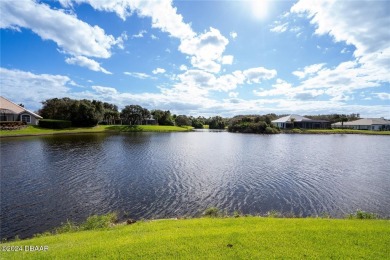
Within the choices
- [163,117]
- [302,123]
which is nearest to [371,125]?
[302,123]

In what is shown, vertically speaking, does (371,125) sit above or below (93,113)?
below

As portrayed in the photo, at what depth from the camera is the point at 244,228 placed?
7.56m

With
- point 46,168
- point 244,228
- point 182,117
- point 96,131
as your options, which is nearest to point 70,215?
point 244,228

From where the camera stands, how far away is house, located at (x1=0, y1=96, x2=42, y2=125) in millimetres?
60441

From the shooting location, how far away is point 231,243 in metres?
6.34

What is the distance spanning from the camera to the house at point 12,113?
198ft

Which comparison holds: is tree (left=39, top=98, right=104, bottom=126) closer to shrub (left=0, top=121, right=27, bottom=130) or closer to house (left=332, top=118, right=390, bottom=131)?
shrub (left=0, top=121, right=27, bottom=130)

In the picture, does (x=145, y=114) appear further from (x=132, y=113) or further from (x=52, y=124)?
(x=52, y=124)

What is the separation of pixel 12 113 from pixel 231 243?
76.5 m

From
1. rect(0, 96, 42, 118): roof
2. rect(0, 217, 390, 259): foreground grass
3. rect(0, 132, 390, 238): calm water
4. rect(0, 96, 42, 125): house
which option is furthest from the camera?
rect(0, 96, 42, 118): roof

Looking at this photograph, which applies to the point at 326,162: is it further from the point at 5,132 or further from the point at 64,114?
the point at 64,114

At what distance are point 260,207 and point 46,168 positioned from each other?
69.4 feet

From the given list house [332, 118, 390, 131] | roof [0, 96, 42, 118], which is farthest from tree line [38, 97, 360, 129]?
roof [0, 96, 42, 118]

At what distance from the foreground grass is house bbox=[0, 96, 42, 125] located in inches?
2803
